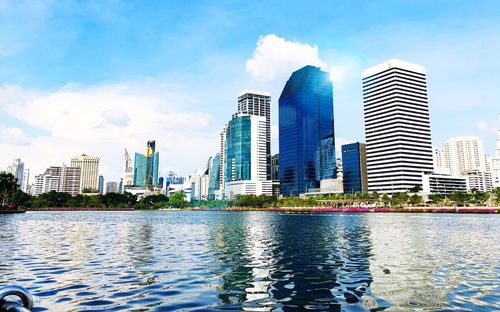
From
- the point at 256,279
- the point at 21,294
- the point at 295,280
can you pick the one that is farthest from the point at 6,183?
the point at 21,294

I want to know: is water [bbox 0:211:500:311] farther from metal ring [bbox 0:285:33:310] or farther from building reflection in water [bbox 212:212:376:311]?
metal ring [bbox 0:285:33:310]

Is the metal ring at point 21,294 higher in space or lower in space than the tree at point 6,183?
lower

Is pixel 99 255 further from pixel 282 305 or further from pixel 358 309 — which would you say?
pixel 358 309

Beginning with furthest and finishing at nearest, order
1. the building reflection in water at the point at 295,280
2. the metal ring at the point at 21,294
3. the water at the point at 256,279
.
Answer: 1. the building reflection in water at the point at 295,280
2. the water at the point at 256,279
3. the metal ring at the point at 21,294

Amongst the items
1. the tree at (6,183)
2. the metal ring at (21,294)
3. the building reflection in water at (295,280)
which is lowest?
the building reflection in water at (295,280)

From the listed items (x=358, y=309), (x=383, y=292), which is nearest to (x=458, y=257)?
(x=383, y=292)

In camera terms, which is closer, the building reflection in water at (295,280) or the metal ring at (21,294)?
the metal ring at (21,294)

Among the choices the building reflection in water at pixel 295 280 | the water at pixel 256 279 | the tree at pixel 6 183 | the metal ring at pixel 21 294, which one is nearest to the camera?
the metal ring at pixel 21 294

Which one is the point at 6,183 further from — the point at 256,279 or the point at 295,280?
the point at 295,280

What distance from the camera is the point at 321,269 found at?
92.1 feet

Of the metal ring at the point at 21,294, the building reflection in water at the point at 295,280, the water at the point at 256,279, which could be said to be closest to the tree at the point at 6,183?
the water at the point at 256,279

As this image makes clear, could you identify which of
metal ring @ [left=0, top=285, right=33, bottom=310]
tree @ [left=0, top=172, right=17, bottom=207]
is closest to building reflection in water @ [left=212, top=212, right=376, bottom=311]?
metal ring @ [left=0, top=285, right=33, bottom=310]

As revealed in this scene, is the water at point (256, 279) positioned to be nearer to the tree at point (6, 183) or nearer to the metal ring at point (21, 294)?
the metal ring at point (21, 294)

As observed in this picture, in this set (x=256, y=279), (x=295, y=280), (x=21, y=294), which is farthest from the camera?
(x=256, y=279)
